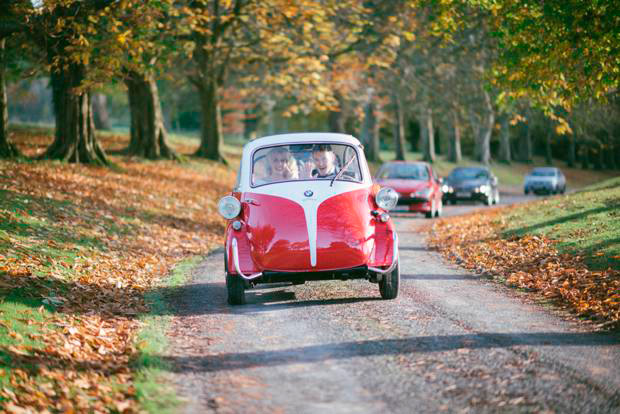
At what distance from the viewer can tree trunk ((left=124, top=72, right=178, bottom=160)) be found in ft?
98.8

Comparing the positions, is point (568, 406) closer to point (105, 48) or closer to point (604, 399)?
point (604, 399)

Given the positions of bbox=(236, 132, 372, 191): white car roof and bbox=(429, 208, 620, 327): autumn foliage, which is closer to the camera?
bbox=(429, 208, 620, 327): autumn foliage

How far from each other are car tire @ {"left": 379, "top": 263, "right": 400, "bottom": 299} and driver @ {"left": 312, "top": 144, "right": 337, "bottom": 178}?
62.4 inches

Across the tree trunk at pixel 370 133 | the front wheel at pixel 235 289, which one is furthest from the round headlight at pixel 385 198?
the tree trunk at pixel 370 133

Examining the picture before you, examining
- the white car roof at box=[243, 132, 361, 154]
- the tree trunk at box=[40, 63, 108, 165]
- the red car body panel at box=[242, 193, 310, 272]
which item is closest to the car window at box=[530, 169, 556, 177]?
the tree trunk at box=[40, 63, 108, 165]

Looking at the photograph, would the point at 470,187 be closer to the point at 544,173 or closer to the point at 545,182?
the point at 545,182

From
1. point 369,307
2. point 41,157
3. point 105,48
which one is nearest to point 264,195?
point 369,307

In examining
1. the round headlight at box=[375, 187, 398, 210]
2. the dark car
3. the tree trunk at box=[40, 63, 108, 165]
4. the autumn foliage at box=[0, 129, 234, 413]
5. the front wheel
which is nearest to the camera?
the autumn foliage at box=[0, 129, 234, 413]

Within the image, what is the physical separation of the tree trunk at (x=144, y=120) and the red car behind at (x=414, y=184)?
35.4ft

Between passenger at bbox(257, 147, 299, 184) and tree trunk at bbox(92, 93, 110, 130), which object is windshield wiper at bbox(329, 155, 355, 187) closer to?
passenger at bbox(257, 147, 299, 184)

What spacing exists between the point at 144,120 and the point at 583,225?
802 inches

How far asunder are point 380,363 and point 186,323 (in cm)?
272

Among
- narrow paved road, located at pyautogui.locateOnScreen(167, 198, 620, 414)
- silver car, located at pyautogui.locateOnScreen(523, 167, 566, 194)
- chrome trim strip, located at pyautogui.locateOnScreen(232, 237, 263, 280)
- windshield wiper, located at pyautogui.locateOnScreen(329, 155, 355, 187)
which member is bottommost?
silver car, located at pyautogui.locateOnScreen(523, 167, 566, 194)

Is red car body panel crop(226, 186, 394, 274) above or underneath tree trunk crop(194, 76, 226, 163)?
underneath
